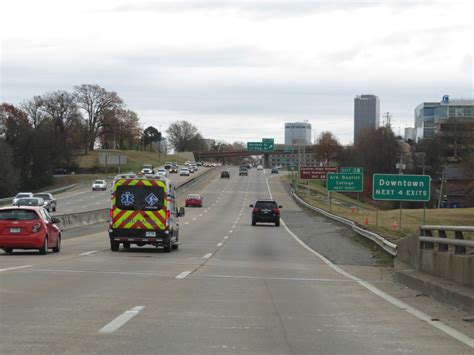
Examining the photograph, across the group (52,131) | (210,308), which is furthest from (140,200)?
(52,131)

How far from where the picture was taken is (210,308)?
11.4 metres

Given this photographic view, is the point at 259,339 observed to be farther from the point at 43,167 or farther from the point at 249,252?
the point at 43,167

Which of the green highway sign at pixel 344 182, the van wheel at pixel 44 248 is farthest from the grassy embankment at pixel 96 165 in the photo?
the van wheel at pixel 44 248

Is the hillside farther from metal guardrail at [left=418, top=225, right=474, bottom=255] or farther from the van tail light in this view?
metal guardrail at [left=418, top=225, right=474, bottom=255]

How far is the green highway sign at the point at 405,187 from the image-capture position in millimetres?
35031

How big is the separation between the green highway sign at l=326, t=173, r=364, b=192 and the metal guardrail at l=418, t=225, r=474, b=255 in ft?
136

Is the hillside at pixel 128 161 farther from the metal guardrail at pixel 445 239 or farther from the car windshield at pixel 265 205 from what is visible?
the metal guardrail at pixel 445 239

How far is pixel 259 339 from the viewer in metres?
8.81

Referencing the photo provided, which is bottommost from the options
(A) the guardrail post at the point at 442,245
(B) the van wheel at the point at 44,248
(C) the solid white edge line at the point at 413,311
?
(B) the van wheel at the point at 44,248

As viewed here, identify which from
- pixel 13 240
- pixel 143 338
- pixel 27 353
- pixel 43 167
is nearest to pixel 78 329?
pixel 143 338

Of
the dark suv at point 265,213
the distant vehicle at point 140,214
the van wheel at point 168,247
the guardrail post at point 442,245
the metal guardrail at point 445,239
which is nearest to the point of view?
the metal guardrail at point 445,239

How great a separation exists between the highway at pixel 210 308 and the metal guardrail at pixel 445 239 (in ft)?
3.87

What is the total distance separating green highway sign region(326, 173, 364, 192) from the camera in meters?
58.5

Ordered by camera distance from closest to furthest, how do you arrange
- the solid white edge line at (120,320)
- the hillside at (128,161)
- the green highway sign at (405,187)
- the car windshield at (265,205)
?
the solid white edge line at (120,320) → the green highway sign at (405,187) → the car windshield at (265,205) → the hillside at (128,161)
